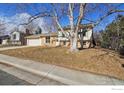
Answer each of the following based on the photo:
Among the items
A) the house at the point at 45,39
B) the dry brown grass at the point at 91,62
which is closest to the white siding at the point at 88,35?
the house at the point at 45,39

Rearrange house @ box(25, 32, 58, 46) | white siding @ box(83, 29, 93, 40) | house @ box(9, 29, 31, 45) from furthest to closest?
house @ box(9, 29, 31, 45) < house @ box(25, 32, 58, 46) < white siding @ box(83, 29, 93, 40)

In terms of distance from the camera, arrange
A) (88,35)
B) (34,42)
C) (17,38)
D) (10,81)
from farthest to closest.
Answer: (17,38)
(34,42)
(88,35)
(10,81)

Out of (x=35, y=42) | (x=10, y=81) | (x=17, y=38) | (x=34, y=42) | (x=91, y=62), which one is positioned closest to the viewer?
(x=10, y=81)

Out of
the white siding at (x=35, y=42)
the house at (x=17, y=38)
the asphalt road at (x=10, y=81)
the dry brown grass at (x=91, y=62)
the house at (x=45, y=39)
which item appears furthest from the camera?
the house at (x=17, y=38)

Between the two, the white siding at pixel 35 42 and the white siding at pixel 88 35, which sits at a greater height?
the white siding at pixel 88 35

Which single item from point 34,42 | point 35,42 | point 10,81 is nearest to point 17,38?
point 34,42

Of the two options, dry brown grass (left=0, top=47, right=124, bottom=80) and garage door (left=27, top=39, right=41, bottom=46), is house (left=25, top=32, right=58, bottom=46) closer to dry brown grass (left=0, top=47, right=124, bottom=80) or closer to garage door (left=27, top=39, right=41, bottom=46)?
garage door (left=27, top=39, right=41, bottom=46)

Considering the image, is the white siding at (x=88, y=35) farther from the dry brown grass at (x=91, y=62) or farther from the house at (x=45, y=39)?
the dry brown grass at (x=91, y=62)

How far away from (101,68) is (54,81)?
12.2 ft

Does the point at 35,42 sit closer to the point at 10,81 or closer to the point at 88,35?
the point at 88,35

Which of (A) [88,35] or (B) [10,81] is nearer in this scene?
Result: (B) [10,81]

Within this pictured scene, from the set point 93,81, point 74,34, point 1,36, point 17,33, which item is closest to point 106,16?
point 74,34

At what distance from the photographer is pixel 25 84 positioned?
6488mm

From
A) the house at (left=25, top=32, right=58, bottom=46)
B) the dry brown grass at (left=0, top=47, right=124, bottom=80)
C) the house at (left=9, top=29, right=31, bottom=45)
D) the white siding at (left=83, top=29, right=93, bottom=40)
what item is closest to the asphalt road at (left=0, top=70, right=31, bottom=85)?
the dry brown grass at (left=0, top=47, right=124, bottom=80)
